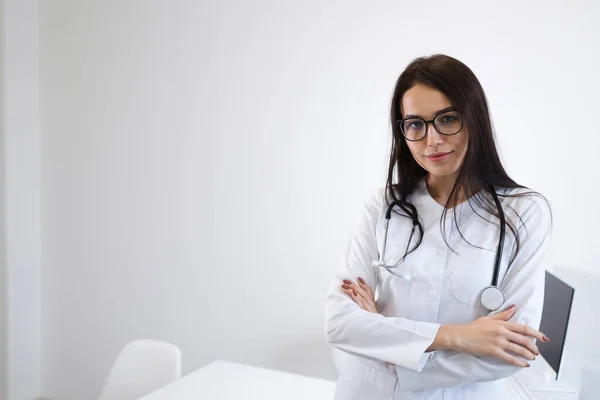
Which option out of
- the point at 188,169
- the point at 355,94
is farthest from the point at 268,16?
the point at 188,169

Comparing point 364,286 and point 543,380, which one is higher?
point 364,286

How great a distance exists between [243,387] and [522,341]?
1224 mm

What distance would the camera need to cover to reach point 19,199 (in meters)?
3.85

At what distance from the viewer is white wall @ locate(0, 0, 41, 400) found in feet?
12.3

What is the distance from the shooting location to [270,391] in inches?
87.0

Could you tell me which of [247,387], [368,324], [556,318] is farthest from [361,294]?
[556,318]

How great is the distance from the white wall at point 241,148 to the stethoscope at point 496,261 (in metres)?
1.61

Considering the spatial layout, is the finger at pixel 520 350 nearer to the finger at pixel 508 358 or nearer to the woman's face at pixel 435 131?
the finger at pixel 508 358

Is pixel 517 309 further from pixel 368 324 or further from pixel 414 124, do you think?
pixel 414 124

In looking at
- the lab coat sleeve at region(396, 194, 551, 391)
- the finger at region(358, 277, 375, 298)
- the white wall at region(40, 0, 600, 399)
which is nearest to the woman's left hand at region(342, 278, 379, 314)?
the finger at region(358, 277, 375, 298)

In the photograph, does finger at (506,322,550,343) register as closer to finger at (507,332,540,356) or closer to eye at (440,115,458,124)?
finger at (507,332,540,356)

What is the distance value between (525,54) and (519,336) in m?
1.96

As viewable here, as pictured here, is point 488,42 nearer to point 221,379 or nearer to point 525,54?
point 525,54

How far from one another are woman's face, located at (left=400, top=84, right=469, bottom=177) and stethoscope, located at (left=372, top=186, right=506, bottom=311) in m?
0.13
